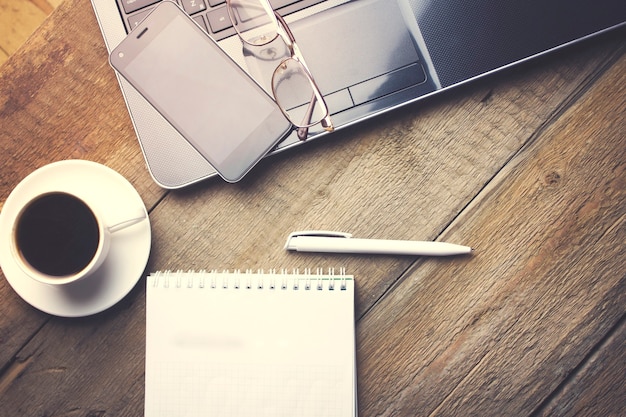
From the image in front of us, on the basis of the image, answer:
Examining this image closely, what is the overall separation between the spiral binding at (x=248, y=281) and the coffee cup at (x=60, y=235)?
0.07 meters

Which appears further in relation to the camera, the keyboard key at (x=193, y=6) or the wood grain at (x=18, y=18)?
the wood grain at (x=18, y=18)

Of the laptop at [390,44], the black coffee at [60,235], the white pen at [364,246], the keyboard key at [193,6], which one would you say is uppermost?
the keyboard key at [193,6]

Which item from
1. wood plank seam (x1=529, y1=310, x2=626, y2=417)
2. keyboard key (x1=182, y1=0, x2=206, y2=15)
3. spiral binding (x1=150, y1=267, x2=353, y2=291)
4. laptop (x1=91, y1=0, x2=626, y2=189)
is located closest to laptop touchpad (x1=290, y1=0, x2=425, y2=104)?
laptop (x1=91, y1=0, x2=626, y2=189)

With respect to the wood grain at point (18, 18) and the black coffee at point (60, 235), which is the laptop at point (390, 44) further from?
the wood grain at point (18, 18)

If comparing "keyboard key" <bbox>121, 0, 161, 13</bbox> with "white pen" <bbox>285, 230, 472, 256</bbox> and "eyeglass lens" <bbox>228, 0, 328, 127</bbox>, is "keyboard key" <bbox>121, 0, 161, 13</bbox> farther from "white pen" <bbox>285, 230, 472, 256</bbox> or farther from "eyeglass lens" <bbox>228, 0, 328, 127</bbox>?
"white pen" <bbox>285, 230, 472, 256</bbox>

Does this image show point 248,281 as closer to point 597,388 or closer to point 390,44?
point 390,44

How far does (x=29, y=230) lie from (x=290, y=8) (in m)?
0.37

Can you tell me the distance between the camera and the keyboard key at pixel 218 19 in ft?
1.92

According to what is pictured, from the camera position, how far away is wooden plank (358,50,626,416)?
0.60 metres

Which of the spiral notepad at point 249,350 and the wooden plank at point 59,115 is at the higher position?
the wooden plank at point 59,115

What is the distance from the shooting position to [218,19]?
0.59 m

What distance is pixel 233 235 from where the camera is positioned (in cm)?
61

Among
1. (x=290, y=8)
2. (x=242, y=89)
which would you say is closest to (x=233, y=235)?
(x=242, y=89)

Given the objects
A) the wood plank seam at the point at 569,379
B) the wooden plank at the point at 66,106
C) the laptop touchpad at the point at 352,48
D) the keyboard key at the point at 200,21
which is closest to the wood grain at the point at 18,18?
the wooden plank at the point at 66,106
